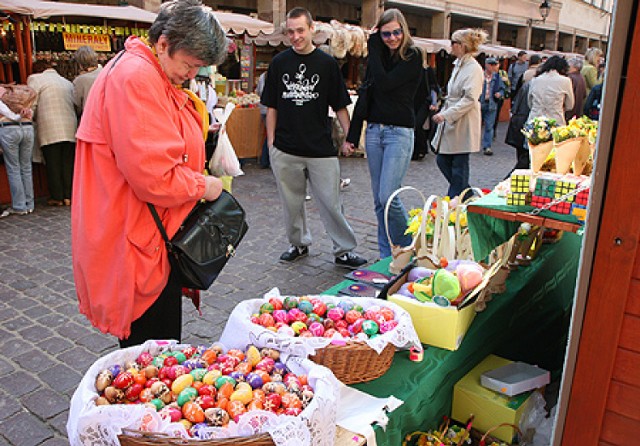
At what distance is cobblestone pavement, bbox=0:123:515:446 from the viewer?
2.96 meters

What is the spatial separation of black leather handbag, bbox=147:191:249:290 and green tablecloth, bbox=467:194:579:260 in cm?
116

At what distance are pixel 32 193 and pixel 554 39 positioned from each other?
31701 mm

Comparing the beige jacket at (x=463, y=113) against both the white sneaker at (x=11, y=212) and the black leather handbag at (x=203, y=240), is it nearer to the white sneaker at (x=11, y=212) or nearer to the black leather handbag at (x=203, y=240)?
the black leather handbag at (x=203, y=240)

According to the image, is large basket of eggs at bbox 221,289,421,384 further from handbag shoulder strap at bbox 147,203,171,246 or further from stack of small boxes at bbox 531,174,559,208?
stack of small boxes at bbox 531,174,559,208

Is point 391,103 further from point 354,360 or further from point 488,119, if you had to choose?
point 488,119

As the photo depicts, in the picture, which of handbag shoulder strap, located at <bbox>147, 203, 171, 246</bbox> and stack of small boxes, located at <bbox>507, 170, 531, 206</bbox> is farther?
stack of small boxes, located at <bbox>507, 170, 531, 206</bbox>

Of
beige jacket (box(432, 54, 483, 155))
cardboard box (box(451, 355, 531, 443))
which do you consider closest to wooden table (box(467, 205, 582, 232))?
cardboard box (box(451, 355, 531, 443))

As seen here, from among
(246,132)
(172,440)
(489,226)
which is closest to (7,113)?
(246,132)

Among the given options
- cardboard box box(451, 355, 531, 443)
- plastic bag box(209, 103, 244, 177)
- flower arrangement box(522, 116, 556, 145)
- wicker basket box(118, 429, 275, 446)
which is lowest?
cardboard box box(451, 355, 531, 443)

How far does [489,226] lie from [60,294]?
3238mm

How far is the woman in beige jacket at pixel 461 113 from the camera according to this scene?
588 centimetres

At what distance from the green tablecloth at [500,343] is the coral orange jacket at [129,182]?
36.9 inches

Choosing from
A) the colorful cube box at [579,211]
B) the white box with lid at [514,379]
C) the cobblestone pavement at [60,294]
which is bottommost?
the cobblestone pavement at [60,294]

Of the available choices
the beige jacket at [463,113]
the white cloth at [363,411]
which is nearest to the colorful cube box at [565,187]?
the white cloth at [363,411]
